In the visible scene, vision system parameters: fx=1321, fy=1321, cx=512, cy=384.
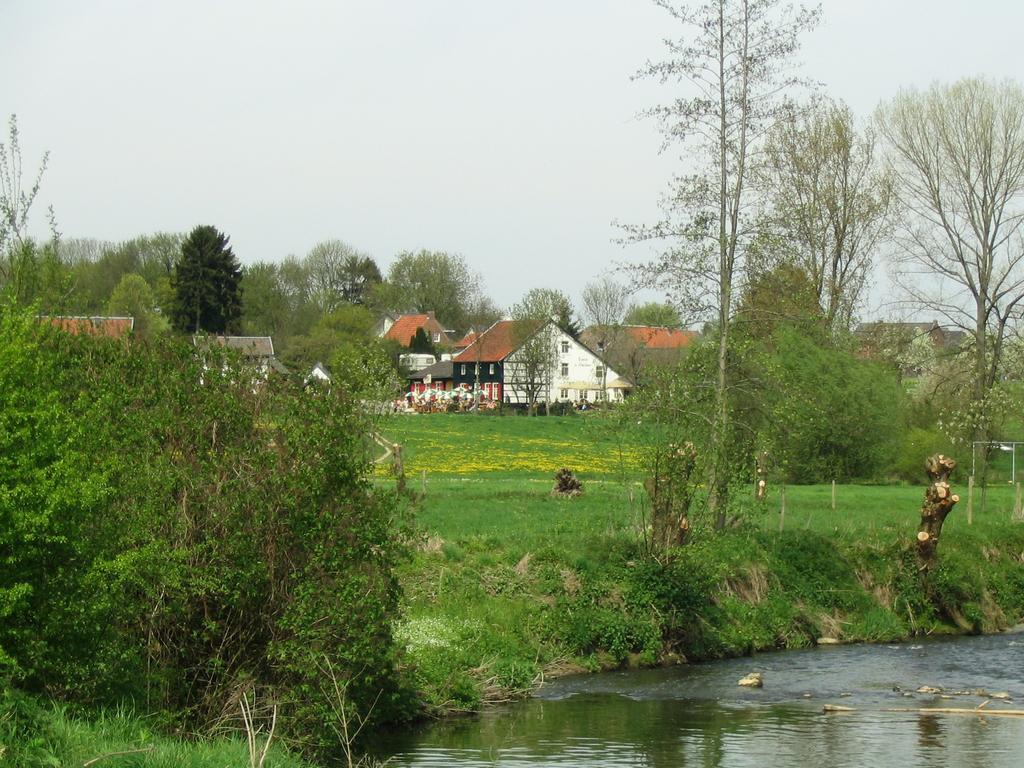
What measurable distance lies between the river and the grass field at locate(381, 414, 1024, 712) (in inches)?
31.7

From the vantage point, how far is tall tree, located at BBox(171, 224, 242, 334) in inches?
3455

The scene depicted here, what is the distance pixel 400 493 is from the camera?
624 inches

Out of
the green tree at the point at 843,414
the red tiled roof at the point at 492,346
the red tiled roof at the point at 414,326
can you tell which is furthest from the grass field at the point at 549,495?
the red tiled roof at the point at 414,326

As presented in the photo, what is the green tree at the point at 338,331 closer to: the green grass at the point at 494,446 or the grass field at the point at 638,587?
the green grass at the point at 494,446

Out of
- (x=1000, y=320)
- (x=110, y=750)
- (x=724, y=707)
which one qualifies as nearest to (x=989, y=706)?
(x=724, y=707)

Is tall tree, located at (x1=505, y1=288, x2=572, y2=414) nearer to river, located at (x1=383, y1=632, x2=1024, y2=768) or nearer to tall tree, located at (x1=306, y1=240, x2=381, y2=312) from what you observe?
tall tree, located at (x1=306, y1=240, x2=381, y2=312)

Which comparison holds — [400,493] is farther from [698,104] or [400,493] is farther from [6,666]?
[698,104]

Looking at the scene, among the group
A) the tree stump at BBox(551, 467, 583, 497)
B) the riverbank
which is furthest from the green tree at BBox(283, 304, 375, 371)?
the riverbank

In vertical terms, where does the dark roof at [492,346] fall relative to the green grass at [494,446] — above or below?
above

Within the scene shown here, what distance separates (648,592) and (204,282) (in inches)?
2709

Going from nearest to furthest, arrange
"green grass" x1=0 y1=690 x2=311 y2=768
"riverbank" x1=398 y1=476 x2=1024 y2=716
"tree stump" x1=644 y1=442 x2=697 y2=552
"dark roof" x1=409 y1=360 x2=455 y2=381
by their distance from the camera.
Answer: "green grass" x1=0 y1=690 x2=311 y2=768 < "riverbank" x1=398 y1=476 x2=1024 y2=716 < "tree stump" x1=644 y1=442 x2=697 y2=552 < "dark roof" x1=409 y1=360 x2=455 y2=381

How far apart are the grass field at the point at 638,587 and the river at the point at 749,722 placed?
80 cm

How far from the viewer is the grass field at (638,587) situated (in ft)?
69.0

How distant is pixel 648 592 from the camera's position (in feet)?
77.3
